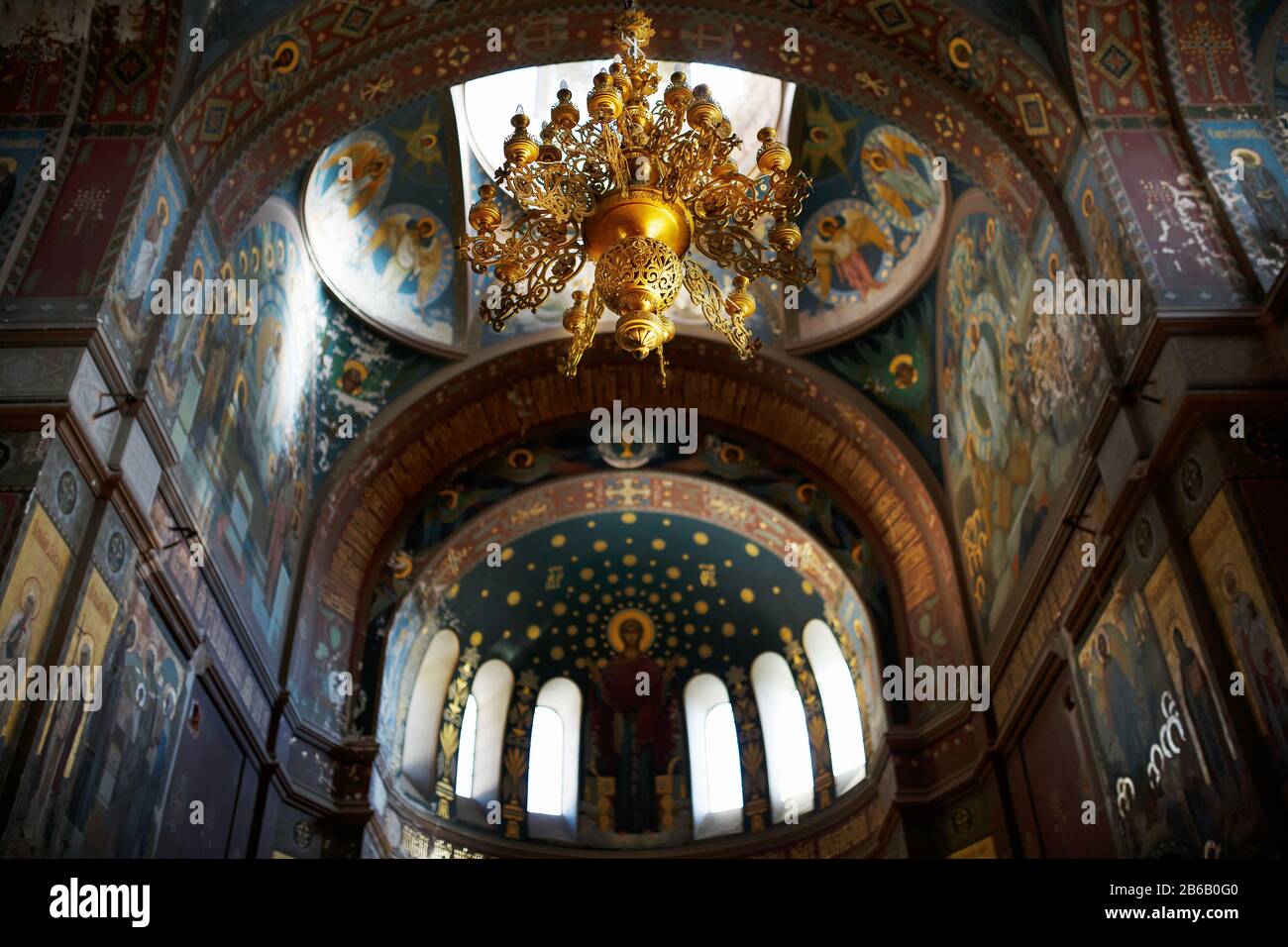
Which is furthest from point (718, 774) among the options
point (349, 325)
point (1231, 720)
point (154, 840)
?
point (1231, 720)

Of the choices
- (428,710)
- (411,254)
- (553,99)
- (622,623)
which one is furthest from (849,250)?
(428,710)

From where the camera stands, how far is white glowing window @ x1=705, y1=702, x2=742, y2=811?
15922 millimetres

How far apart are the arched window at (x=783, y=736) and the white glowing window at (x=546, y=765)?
9.12ft

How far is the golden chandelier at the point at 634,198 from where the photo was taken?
8.00 m

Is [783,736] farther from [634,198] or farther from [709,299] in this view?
[634,198]

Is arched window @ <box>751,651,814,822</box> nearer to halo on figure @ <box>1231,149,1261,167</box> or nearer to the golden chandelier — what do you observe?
the golden chandelier

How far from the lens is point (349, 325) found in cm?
1281

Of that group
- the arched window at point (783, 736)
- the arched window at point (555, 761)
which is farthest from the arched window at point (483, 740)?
the arched window at point (783, 736)

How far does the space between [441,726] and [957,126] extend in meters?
9.62

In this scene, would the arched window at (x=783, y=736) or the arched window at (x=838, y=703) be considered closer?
the arched window at (x=838, y=703)

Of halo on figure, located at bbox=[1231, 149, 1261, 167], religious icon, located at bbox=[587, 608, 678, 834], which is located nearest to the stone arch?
religious icon, located at bbox=[587, 608, 678, 834]

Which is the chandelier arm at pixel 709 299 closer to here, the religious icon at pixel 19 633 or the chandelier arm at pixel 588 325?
the chandelier arm at pixel 588 325

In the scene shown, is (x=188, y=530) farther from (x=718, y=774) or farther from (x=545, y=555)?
(x=718, y=774)

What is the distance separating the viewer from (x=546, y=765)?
16281 millimetres
